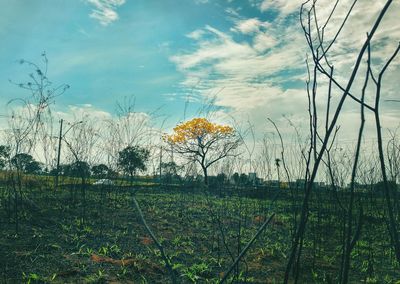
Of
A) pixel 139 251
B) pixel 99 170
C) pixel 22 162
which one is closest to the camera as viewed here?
pixel 139 251

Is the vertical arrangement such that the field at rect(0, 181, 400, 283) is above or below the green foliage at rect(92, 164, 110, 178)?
below

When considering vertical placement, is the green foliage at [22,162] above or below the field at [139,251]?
above

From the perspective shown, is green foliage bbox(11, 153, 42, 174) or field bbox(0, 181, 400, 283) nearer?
field bbox(0, 181, 400, 283)

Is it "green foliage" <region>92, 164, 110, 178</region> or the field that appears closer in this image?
the field

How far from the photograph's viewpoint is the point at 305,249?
22.8 ft

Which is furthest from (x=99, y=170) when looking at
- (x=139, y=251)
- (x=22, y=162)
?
(x=139, y=251)

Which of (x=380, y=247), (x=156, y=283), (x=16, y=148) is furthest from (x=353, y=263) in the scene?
(x=16, y=148)

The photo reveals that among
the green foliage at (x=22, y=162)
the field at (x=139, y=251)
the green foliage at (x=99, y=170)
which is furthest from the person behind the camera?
the green foliage at (x=99, y=170)

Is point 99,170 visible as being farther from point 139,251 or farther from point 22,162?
point 139,251

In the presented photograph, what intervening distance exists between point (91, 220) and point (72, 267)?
2912 millimetres

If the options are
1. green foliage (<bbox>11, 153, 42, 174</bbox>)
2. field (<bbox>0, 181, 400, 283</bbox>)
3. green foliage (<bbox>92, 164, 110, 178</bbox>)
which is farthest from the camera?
green foliage (<bbox>92, 164, 110, 178</bbox>)

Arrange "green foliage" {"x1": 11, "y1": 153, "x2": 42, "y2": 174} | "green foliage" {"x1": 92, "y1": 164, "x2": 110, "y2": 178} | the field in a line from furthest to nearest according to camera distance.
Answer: "green foliage" {"x1": 92, "y1": 164, "x2": 110, "y2": 178} < "green foliage" {"x1": 11, "y1": 153, "x2": 42, "y2": 174} < the field

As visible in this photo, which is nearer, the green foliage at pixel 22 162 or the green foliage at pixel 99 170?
the green foliage at pixel 22 162

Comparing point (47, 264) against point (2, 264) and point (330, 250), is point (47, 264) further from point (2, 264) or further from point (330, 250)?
point (330, 250)
